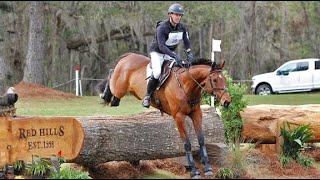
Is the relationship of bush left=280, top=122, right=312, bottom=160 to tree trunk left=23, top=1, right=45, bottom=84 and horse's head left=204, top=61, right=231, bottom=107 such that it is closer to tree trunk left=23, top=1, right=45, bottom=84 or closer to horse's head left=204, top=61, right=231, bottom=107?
horse's head left=204, top=61, right=231, bottom=107

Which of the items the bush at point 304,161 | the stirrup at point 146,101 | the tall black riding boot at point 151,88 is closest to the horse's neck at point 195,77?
the tall black riding boot at point 151,88

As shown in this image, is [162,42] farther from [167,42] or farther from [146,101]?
[146,101]

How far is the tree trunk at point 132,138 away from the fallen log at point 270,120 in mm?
1371

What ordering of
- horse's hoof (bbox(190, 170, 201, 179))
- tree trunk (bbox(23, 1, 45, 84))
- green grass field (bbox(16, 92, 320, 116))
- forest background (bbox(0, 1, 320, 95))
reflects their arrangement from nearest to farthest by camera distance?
1. horse's hoof (bbox(190, 170, 201, 179))
2. green grass field (bbox(16, 92, 320, 116))
3. tree trunk (bbox(23, 1, 45, 84))
4. forest background (bbox(0, 1, 320, 95))

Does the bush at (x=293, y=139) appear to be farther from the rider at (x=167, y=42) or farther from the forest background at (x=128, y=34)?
the forest background at (x=128, y=34)

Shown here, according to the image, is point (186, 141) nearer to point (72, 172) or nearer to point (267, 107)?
point (72, 172)

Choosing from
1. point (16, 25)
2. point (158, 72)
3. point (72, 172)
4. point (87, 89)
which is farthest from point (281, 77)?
point (72, 172)

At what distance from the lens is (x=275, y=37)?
37.8 m

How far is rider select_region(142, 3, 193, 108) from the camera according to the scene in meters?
10.4

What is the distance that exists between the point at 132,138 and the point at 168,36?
177 cm

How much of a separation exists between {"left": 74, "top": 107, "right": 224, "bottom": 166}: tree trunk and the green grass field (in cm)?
592

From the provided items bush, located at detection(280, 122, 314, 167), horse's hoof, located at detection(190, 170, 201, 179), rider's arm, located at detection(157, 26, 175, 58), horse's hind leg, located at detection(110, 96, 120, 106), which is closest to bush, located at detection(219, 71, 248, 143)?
bush, located at detection(280, 122, 314, 167)

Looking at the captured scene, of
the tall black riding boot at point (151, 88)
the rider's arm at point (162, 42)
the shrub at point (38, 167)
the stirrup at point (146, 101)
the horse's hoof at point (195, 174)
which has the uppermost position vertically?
the rider's arm at point (162, 42)

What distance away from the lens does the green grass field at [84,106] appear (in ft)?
62.7
